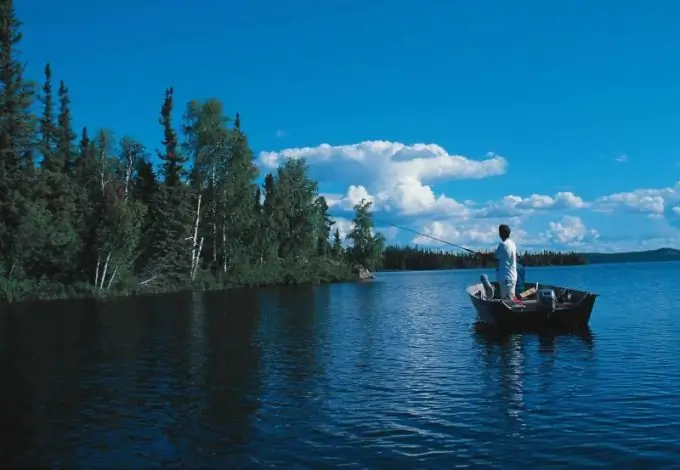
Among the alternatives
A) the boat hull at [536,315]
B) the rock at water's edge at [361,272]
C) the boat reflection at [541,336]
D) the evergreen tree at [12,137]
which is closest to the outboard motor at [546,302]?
the boat hull at [536,315]

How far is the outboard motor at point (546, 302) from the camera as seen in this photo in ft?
76.3

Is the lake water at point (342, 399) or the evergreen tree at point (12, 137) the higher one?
the evergreen tree at point (12, 137)

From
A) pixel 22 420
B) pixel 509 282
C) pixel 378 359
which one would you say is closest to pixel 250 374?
pixel 378 359

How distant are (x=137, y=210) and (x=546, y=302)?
158ft

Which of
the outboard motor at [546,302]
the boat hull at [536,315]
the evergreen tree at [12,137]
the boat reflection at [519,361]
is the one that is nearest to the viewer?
the boat reflection at [519,361]

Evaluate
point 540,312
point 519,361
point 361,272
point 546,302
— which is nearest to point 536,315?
point 540,312

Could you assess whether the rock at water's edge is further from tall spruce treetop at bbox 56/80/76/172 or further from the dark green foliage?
tall spruce treetop at bbox 56/80/76/172

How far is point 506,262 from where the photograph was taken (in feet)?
80.1

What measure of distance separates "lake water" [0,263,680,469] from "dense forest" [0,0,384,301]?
30.0 metres

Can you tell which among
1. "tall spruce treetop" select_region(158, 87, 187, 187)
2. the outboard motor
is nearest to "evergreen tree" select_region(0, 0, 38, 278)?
"tall spruce treetop" select_region(158, 87, 187, 187)

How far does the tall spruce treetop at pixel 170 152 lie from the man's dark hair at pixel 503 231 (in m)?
55.2

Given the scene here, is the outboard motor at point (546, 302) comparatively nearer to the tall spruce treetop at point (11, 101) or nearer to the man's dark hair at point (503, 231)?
the man's dark hair at point (503, 231)

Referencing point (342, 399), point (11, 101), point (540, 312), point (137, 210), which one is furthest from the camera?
point (137, 210)

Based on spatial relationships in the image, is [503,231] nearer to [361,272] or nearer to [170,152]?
[170,152]
